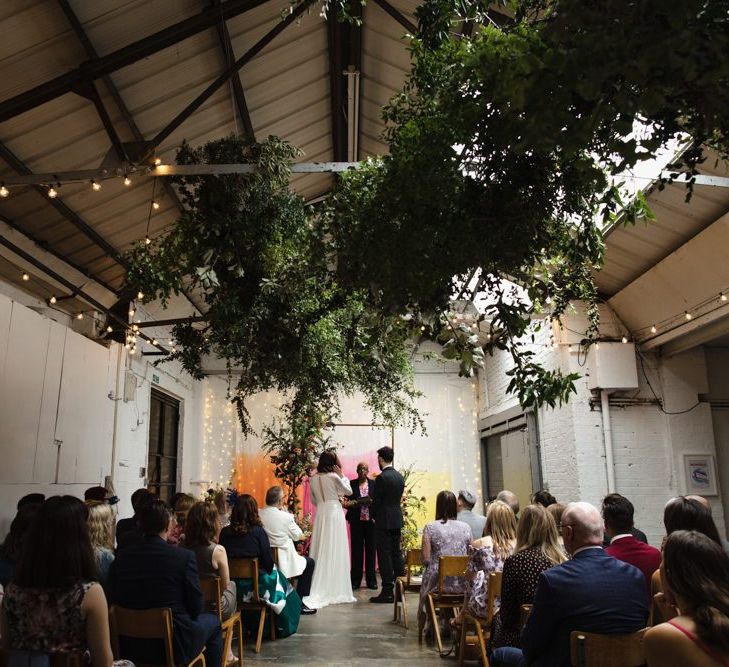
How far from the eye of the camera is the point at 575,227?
318 centimetres

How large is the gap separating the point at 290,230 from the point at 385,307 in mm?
2094

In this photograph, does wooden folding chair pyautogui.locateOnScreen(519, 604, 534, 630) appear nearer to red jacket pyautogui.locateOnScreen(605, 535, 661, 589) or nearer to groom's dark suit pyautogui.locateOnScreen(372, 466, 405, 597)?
red jacket pyautogui.locateOnScreen(605, 535, 661, 589)

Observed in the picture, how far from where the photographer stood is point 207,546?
180 inches

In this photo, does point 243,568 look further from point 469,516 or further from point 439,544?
point 469,516

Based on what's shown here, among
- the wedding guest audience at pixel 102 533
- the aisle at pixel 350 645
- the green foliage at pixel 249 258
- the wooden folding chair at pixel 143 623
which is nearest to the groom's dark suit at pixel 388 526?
the aisle at pixel 350 645

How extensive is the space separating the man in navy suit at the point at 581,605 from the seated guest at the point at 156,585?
1.68 m

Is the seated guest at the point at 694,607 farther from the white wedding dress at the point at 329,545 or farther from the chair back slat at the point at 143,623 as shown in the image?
the white wedding dress at the point at 329,545

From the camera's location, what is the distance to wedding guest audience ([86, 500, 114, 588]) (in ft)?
13.1

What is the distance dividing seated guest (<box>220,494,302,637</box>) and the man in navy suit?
9.87 ft

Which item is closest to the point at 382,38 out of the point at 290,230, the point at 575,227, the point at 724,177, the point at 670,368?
the point at 290,230

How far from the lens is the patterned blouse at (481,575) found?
4488 mm

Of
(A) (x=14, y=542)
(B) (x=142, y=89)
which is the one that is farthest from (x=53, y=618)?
(B) (x=142, y=89)

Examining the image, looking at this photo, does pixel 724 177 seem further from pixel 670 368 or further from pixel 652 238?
pixel 670 368

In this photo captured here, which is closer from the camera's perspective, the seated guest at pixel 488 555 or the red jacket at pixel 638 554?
the red jacket at pixel 638 554
